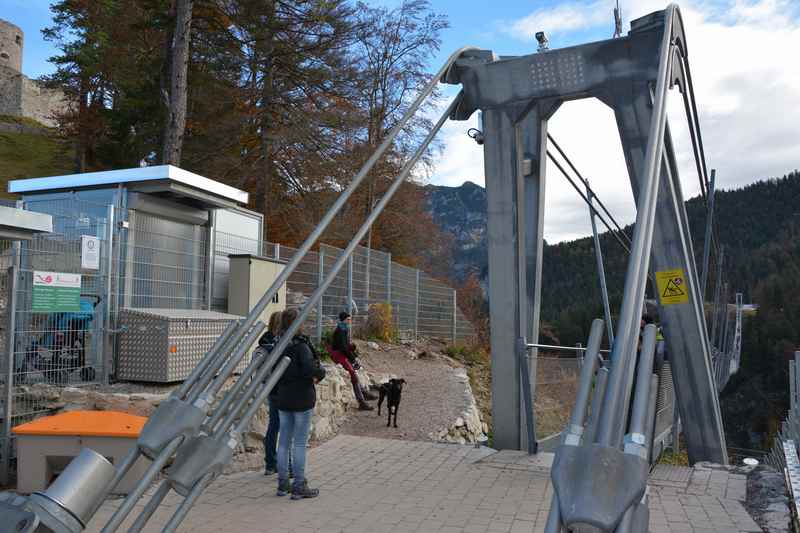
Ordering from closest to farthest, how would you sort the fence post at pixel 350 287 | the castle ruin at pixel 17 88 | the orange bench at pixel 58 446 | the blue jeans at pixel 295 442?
the orange bench at pixel 58 446
the blue jeans at pixel 295 442
the fence post at pixel 350 287
the castle ruin at pixel 17 88

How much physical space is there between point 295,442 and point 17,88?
6698 centimetres

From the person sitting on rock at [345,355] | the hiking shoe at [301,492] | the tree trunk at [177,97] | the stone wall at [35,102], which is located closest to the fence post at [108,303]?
the hiking shoe at [301,492]

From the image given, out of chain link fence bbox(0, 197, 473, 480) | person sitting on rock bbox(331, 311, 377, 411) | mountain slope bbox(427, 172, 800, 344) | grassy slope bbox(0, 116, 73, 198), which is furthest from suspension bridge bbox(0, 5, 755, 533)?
mountain slope bbox(427, 172, 800, 344)

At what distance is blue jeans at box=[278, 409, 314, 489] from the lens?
604 cm

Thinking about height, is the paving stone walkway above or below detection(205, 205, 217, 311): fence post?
below

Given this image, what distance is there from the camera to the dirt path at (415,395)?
10422mm

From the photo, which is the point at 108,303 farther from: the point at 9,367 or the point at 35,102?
the point at 35,102

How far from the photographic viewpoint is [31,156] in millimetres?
43156

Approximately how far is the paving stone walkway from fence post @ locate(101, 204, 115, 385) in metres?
2.38

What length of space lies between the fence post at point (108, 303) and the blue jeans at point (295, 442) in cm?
304

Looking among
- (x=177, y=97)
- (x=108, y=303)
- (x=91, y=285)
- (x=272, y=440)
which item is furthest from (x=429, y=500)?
(x=177, y=97)

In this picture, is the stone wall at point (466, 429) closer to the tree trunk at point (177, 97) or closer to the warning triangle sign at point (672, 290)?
the warning triangle sign at point (672, 290)

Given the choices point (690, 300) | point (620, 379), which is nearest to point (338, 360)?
point (690, 300)

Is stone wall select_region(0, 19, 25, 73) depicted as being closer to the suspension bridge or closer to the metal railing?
the suspension bridge
